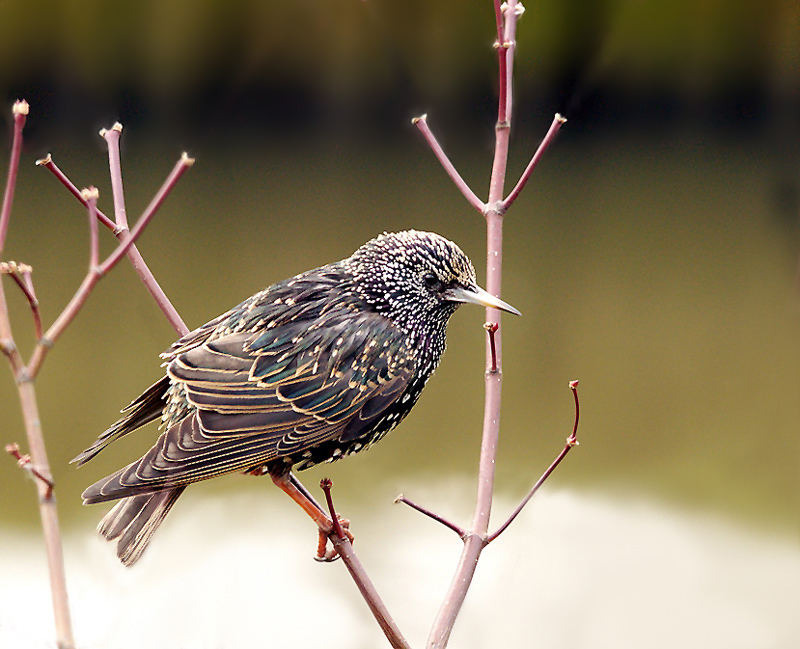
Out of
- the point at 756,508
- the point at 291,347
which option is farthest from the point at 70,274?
the point at 756,508

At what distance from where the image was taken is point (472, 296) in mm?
1118

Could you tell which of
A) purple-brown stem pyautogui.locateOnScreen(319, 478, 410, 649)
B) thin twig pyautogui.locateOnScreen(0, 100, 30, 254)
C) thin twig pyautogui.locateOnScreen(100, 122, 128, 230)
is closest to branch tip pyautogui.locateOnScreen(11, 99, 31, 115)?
thin twig pyautogui.locateOnScreen(0, 100, 30, 254)

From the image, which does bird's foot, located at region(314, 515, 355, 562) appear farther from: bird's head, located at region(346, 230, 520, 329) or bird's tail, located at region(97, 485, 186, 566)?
bird's head, located at region(346, 230, 520, 329)

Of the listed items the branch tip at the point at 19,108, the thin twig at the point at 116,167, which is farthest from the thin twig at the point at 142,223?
the thin twig at the point at 116,167

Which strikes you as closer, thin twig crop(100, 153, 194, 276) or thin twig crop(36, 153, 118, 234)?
thin twig crop(100, 153, 194, 276)

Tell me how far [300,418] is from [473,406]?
2006 millimetres

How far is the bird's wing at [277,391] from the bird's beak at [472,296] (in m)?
0.11

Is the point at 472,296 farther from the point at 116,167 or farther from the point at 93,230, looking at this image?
the point at 93,230

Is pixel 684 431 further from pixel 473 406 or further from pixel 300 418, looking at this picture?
pixel 300 418

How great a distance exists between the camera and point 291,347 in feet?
3.84

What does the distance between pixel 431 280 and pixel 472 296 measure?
0.09 metres

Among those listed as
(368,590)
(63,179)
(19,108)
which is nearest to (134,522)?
(368,590)

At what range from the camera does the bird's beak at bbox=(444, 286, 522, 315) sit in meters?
1.06

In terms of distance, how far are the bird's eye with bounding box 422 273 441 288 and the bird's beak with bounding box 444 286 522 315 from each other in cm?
2
